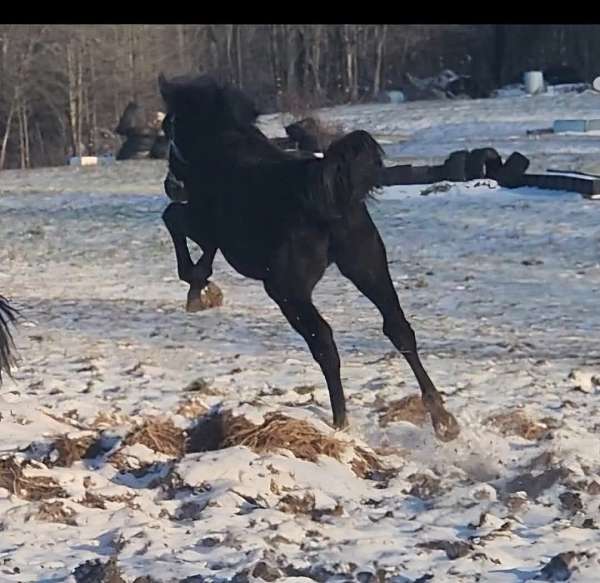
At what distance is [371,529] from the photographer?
4855mm

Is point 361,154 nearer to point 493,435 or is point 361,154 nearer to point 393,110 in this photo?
point 493,435

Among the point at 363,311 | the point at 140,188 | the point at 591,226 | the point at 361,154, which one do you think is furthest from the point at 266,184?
the point at 140,188

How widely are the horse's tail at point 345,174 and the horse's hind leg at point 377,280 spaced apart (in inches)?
4.7

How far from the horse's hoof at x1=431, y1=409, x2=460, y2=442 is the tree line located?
2944 cm

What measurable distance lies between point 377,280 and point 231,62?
127ft

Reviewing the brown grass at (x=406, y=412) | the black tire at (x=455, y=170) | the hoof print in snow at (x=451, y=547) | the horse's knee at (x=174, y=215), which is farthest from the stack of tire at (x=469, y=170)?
the hoof print in snow at (x=451, y=547)

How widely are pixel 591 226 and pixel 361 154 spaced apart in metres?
8.28

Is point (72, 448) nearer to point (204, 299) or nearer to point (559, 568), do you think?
point (559, 568)

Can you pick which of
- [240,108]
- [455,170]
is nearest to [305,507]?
[240,108]

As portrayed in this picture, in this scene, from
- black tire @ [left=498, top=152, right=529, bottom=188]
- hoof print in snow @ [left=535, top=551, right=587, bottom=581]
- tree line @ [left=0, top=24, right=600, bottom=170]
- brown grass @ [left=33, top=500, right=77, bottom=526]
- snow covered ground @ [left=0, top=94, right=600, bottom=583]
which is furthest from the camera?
tree line @ [left=0, top=24, right=600, bottom=170]

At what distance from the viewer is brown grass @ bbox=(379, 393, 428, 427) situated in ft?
20.6

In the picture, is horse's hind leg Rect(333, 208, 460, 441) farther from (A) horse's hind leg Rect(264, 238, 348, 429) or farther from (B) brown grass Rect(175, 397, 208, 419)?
(B) brown grass Rect(175, 397, 208, 419)

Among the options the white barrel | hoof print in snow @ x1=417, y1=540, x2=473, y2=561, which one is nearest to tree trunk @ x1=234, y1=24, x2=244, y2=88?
the white barrel

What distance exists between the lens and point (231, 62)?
144ft
